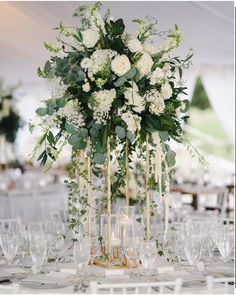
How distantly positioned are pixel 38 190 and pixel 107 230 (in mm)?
4707

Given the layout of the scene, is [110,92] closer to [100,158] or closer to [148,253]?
[100,158]

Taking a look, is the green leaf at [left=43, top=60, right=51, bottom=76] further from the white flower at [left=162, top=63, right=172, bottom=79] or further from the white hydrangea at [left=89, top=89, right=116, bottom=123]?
the white flower at [left=162, top=63, right=172, bottom=79]

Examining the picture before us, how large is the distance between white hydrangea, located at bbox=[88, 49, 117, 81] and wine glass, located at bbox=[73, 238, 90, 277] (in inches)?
33.9

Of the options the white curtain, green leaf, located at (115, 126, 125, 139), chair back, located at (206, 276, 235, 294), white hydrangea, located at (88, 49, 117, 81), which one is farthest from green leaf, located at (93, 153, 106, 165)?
the white curtain

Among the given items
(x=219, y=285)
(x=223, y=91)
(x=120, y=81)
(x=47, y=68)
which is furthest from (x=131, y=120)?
(x=223, y=91)

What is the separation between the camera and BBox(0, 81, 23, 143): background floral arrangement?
980 centimetres

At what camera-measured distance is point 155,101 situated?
306 centimetres

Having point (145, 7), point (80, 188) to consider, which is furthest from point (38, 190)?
point (80, 188)

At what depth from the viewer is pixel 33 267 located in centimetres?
315

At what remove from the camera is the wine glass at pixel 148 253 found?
2.98 m

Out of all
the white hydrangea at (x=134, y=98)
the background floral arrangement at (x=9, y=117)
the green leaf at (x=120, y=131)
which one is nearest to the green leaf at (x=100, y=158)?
the green leaf at (x=120, y=131)

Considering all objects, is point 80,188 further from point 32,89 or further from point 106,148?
point 32,89

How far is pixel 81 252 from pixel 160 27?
2.77 m

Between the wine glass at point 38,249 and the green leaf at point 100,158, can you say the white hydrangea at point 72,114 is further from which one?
the wine glass at point 38,249
